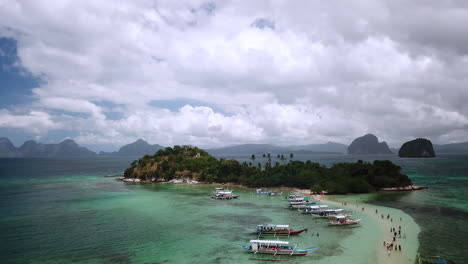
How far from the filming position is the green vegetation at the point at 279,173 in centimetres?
10100

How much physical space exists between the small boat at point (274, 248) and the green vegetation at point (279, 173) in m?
57.3

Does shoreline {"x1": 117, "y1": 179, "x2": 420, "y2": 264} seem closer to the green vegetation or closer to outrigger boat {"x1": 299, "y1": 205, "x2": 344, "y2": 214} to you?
outrigger boat {"x1": 299, "y1": 205, "x2": 344, "y2": 214}

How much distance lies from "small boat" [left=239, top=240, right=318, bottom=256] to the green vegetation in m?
57.3

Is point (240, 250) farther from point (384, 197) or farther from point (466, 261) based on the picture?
point (384, 197)

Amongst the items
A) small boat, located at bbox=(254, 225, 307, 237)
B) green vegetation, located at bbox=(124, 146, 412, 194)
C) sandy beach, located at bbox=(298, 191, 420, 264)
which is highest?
green vegetation, located at bbox=(124, 146, 412, 194)

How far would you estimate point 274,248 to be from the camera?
141 feet

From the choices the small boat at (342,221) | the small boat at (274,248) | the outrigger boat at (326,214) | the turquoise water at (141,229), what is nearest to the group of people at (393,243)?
the small boat at (342,221)

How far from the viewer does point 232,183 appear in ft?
416

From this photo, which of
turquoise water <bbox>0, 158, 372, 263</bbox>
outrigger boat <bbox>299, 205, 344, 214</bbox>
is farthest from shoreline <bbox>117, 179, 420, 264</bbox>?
outrigger boat <bbox>299, 205, 344, 214</bbox>

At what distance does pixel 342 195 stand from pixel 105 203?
7277cm

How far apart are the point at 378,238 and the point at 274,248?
19.6 metres

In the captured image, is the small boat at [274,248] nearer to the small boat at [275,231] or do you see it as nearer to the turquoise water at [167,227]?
the turquoise water at [167,227]

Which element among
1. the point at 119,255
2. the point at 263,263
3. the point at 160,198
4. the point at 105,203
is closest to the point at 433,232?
the point at 263,263

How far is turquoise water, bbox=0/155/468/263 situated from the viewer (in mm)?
42656
